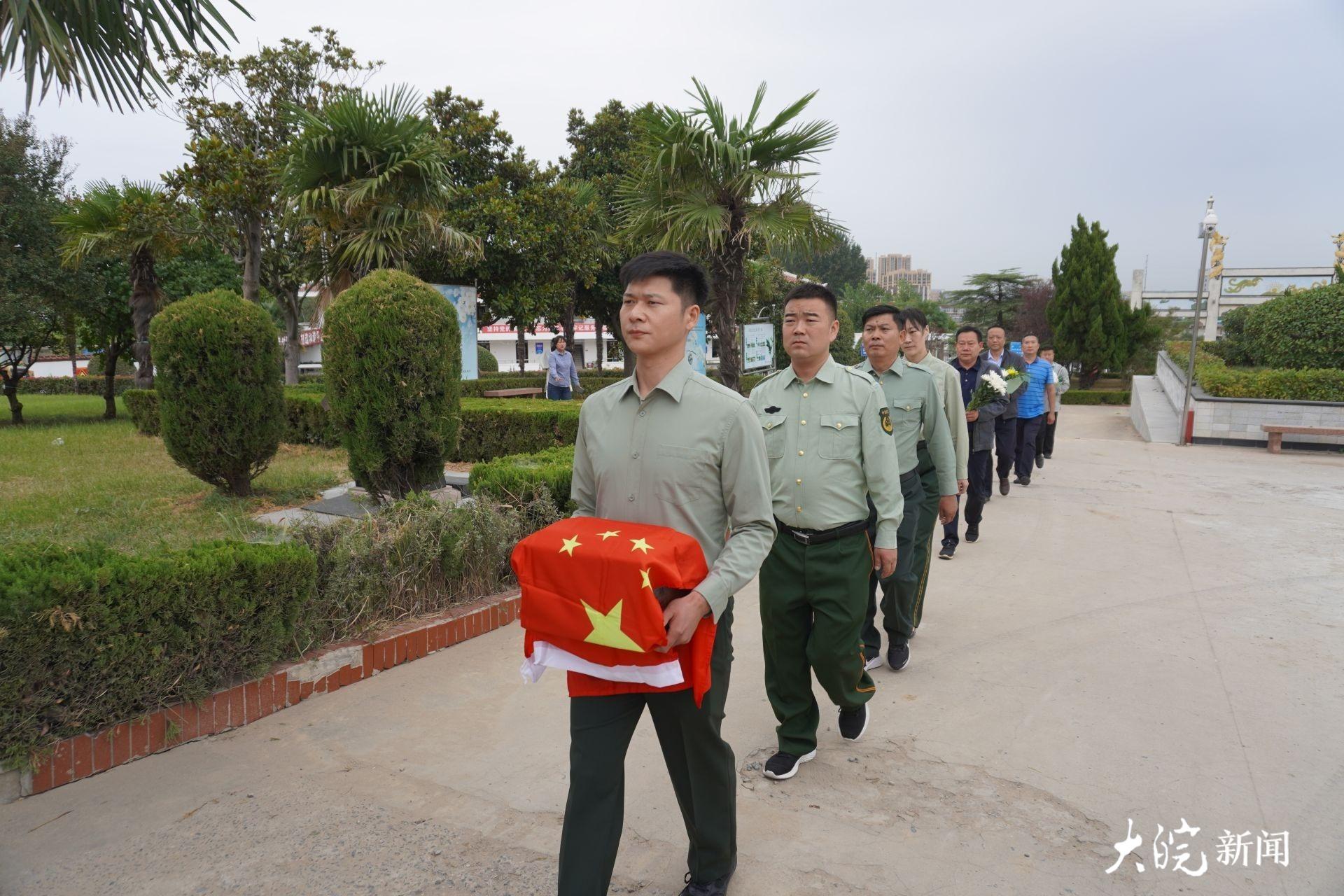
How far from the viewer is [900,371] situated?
4.37 m

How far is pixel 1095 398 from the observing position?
82.1 feet

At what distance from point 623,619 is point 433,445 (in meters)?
5.03

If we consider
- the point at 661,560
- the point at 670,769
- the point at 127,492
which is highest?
the point at 661,560

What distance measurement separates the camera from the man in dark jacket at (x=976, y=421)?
707 cm

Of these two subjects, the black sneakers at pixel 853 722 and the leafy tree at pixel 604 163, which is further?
the leafy tree at pixel 604 163

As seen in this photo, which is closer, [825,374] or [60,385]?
[825,374]

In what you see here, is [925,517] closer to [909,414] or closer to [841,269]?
[909,414]

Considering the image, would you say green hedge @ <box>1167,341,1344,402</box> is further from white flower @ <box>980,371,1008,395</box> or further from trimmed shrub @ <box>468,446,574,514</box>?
trimmed shrub @ <box>468,446,574,514</box>

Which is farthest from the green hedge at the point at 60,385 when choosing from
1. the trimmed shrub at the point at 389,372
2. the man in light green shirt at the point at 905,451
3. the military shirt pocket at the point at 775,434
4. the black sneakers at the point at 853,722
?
the black sneakers at the point at 853,722

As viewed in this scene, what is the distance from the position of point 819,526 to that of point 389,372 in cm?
426

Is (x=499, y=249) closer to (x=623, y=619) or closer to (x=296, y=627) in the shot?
(x=296, y=627)

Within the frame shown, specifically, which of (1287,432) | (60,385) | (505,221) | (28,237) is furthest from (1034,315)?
(60,385)

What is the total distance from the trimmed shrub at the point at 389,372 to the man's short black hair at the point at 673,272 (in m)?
4.46

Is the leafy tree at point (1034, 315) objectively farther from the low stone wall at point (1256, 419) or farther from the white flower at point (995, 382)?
the white flower at point (995, 382)
